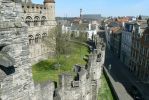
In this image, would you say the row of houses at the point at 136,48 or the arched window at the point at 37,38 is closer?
the arched window at the point at 37,38

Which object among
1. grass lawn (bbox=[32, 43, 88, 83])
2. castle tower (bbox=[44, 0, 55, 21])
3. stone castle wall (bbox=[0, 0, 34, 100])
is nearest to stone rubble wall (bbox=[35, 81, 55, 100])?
stone castle wall (bbox=[0, 0, 34, 100])

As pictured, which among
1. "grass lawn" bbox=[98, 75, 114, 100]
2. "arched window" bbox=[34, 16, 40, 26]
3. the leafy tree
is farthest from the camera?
the leafy tree

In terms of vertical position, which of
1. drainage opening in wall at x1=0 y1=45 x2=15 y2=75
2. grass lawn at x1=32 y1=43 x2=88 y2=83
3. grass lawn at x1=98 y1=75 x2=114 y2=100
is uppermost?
drainage opening in wall at x1=0 y1=45 x2=15 y2=75

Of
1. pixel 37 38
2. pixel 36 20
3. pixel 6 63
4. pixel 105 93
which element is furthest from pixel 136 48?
pixel 6 63

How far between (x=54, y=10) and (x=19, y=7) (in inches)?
1346

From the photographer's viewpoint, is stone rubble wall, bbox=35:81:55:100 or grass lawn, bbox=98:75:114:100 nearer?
stone rubble wall, bbox=35:81:55:100

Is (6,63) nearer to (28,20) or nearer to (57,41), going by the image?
(28,20)

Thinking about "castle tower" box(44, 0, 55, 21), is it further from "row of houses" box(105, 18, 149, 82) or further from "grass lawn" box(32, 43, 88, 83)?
"row of houses" box(105, 18, 149, 82)

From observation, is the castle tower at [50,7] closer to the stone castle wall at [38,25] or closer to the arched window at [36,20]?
the stone castle wall at [38,25]

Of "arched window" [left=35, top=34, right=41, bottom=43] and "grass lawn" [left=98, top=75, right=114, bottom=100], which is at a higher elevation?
"arched window" [left=35, top=34, right=41, bottom=43]

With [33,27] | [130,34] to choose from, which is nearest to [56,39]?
[33,27]

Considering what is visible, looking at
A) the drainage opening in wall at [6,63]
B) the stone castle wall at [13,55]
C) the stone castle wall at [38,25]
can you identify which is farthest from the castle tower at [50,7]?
the drainage opening in wall at [6,63]

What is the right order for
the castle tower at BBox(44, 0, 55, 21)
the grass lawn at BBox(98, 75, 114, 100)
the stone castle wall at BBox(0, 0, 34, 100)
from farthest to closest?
the castle tower at BBox(44, 0, 55, 21) < the grass lawn at BBox(98, 75, 114, 100) < the stone castle wall at BBox(0, 0, 34, 100)

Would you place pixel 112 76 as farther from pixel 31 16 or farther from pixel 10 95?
pixel 10 95
